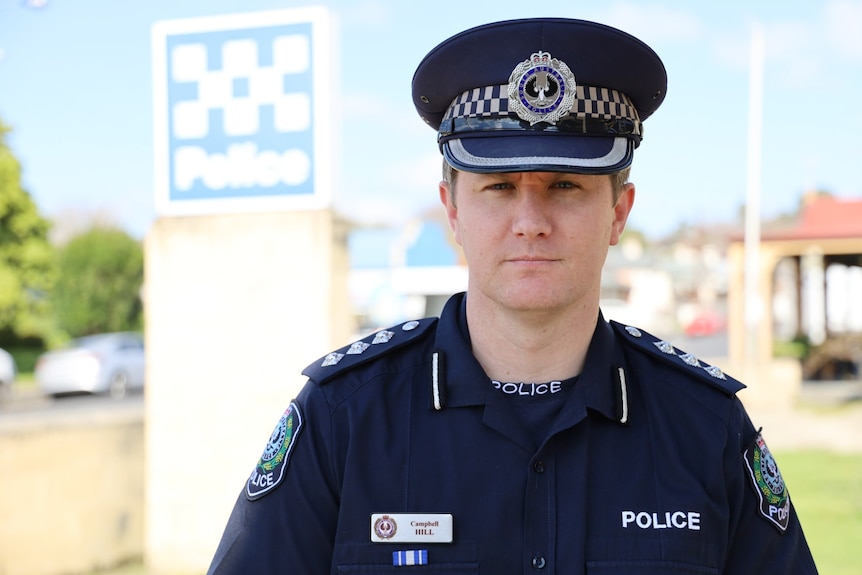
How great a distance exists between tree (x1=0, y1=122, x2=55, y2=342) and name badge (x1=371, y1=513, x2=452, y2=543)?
27.6 metres

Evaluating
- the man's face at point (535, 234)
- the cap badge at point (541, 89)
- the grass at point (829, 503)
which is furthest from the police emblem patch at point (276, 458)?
the grass at point (829, 503)

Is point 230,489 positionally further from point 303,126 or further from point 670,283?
point 670,283

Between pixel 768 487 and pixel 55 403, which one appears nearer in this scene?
pixel 768 487

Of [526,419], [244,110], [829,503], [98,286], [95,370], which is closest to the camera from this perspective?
[526,419]

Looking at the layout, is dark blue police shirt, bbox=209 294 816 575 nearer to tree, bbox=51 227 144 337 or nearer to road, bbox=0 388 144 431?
road, bbox=0 388 144 431

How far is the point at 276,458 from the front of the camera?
1.75 m

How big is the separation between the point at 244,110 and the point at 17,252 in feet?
81.6

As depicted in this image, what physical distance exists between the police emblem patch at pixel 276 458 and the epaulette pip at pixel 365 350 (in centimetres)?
9

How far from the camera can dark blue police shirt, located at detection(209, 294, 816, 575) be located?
1.67m

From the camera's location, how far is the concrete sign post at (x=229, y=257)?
523 cm

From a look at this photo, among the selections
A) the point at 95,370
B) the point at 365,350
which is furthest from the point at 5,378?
the point at 365,350

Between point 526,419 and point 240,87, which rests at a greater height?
point 240,87

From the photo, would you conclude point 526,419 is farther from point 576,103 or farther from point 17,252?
point 17,252

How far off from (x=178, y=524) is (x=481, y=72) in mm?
4401
